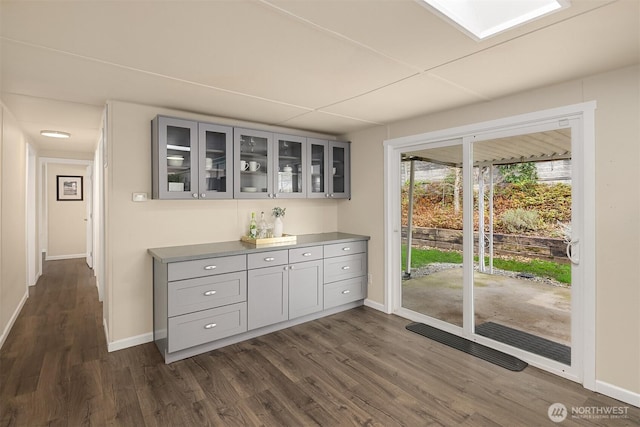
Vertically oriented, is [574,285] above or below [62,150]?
below

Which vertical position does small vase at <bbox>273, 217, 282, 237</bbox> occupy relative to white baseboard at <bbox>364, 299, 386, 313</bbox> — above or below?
above

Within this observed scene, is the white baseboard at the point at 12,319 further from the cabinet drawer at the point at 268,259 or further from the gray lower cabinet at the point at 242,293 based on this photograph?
the cabinet drawer at the point at 268,259

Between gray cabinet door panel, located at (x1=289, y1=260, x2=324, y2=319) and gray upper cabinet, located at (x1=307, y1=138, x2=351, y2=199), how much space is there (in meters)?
0.91

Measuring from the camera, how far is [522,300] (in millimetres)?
3090

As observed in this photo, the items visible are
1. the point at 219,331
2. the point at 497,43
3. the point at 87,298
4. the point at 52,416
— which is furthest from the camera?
the point at 87,298

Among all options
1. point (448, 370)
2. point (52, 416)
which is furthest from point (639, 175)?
point (52, 416)

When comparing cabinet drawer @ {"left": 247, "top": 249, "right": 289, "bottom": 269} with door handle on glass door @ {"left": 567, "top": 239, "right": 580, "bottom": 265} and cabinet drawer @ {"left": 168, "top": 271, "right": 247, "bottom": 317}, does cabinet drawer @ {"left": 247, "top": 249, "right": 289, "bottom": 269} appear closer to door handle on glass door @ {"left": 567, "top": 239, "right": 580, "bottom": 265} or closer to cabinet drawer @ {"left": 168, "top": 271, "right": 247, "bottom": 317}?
cabinet drawer @ {"left": 168, "top": 271, "right": 247, "bottom": 317}

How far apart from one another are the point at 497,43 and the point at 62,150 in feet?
22.4

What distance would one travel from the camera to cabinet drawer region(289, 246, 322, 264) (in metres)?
3.57

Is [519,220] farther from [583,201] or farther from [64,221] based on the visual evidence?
[64,221]

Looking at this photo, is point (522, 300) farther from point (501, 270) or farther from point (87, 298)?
point (87, 298)

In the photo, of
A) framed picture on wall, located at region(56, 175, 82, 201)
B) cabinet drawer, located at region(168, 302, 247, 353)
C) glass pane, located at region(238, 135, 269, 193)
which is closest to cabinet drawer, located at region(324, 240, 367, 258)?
glass pane, located at region(238, 135, 269, 193)

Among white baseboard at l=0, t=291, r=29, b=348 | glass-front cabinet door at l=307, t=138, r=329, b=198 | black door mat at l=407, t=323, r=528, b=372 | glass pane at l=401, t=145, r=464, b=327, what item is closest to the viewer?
black door mat at l=407, t=323, r=528, b=372

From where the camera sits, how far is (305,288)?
12.1 feet
